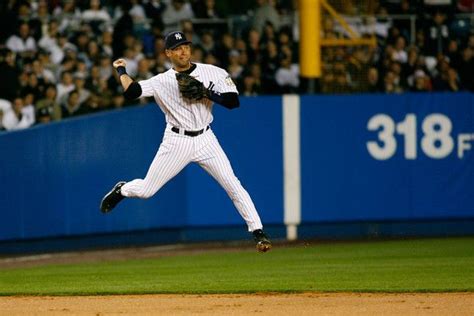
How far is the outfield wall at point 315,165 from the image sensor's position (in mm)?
15312

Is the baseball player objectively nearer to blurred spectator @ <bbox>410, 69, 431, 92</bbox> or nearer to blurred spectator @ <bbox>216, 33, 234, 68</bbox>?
blurred spectator @ <bbox>216, 33, 234, 68</bbox>

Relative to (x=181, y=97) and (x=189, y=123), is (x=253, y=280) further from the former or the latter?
(x=181, y=97)

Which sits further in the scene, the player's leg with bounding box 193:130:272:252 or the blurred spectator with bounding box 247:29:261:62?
the blurred spectator with bounding box 247:29:261:62

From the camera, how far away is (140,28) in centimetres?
1872

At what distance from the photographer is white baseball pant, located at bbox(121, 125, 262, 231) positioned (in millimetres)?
10961

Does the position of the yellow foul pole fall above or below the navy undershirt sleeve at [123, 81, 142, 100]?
above

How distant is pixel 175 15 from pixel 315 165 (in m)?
4.50

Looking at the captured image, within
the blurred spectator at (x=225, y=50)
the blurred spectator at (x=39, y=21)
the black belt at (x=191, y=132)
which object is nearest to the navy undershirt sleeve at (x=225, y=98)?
the black belt at (x=191, y=132)

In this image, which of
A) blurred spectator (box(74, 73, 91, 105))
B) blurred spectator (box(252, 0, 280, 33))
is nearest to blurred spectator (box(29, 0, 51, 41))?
blurred spectator (box(74, 73, 91, 105))

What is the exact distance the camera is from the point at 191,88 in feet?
35.7

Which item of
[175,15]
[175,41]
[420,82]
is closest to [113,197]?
[175,41]

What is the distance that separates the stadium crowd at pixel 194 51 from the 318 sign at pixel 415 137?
131 centimetres

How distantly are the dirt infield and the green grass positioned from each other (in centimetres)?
42

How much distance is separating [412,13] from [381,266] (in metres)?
8.42
